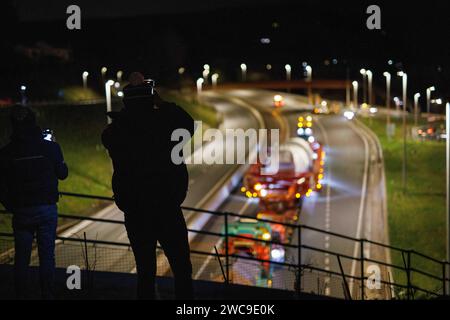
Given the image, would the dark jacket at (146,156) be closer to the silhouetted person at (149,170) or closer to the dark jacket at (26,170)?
the silhouetted person at (149,170)

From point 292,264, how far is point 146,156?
522 centimetres

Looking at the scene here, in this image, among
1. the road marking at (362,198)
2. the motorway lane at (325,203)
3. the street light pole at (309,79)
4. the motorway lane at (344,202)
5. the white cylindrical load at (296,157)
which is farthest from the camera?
the street light pole at (309,79)

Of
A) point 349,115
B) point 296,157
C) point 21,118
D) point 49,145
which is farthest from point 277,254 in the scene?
point 349,115

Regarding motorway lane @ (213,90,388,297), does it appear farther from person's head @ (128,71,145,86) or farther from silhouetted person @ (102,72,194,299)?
person's head @ (128,71,145,86)

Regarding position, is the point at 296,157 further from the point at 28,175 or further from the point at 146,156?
the point at 146,156

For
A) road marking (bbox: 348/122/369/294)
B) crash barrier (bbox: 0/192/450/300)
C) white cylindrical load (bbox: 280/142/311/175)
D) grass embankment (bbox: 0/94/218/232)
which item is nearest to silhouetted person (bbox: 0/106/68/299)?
crash barrier (bbox: 0/192/450/300)

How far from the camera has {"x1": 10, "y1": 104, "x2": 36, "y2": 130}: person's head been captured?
736 cm

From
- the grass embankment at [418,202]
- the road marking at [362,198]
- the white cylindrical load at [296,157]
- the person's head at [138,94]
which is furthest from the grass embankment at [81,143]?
the person's head at [138,94]

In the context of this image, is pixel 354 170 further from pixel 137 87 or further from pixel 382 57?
pixel 382 57

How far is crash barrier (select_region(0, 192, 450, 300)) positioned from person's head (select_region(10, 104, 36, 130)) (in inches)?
47.7

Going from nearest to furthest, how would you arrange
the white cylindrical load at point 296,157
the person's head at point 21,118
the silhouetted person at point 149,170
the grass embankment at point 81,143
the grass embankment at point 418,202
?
1. the silhouetted person at point 149,170
2. the person's head at point 21,118
3. the grass embankment at point 418,202
4. the white cylindrical load at point 296,157
5. the grass embankment at point 81,143

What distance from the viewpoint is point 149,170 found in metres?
6.27

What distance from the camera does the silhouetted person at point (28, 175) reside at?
24.2ft

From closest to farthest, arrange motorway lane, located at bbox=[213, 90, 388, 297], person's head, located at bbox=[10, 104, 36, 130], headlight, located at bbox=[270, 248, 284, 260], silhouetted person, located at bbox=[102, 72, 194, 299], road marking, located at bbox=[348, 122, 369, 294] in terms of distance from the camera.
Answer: silhouetted person, located at bbox=[102, 72, 194, 299] → person's head, located at bbox=[10, 104, 36, 130] → headlight, located at bbox=[270, 248, 284, 260] → road marking, located at bbox=[348, 122, 369, 294] → motorway lane, located at bbox=[213, 90, 388, 297]
